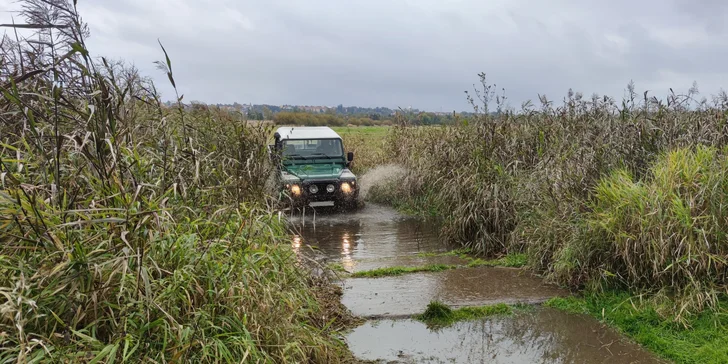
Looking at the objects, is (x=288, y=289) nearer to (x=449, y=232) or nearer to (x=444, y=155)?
(x=449, y=232)

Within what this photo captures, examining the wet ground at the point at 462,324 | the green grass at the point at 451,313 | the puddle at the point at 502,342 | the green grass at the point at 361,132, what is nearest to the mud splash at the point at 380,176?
the wet ground at the point at 462,324

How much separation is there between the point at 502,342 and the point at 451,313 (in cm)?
68

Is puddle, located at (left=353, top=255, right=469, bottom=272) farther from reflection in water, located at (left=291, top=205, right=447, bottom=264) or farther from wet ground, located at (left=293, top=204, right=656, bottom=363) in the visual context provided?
reflection in water, located at (left=291, top=205, right=447, bottom=264)

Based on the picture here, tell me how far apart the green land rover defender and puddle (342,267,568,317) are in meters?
4.65

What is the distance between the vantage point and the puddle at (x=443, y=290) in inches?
225

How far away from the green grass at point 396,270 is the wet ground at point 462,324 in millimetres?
132

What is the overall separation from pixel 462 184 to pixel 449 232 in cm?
96

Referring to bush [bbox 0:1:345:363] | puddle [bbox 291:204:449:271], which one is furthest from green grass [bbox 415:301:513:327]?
puddle [bbox 291:204:449:271]

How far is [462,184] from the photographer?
825 centimetres

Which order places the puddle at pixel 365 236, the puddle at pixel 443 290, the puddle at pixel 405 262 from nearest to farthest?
the puddle at pixel 443 290
the puddle at pixel 405 262
the puddle at pixel 365 236

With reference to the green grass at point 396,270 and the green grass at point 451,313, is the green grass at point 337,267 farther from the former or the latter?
the green grass at point 451,313

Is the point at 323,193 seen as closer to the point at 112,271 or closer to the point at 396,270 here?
the point at 396,270

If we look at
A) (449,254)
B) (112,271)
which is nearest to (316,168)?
(449,254)

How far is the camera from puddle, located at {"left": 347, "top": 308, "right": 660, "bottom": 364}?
14.9ft
